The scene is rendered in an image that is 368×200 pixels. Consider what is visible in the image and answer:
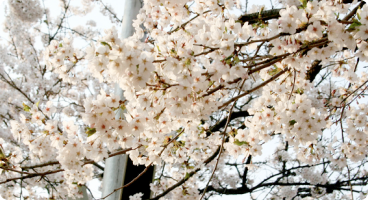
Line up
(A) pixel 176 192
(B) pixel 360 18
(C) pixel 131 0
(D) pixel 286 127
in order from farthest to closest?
(C) pixel 131 0 → (A) pixel 176 192 → (D) pixel 286 127 → (B) pixel 360 18

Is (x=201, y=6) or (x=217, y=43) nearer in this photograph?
(x=217, y=43)

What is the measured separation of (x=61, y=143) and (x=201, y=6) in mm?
1547

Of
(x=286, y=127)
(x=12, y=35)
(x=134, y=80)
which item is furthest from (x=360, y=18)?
(x=12, y=35)

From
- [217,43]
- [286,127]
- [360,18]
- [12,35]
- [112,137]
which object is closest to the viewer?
[360,18]

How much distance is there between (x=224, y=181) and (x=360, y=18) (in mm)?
5574

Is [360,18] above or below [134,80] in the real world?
above

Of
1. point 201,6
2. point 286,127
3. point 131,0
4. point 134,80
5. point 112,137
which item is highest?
point 131,0

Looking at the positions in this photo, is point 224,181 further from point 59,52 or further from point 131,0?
point 59,52

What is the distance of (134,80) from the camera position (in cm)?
138

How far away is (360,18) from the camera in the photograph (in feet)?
4.47

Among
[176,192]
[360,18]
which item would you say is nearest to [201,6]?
[360,18]

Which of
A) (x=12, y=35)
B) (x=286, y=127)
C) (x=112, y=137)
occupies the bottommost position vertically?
(x=112, y=137)

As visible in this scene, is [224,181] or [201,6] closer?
[201,6]

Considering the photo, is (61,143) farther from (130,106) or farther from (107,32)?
(107,32)
